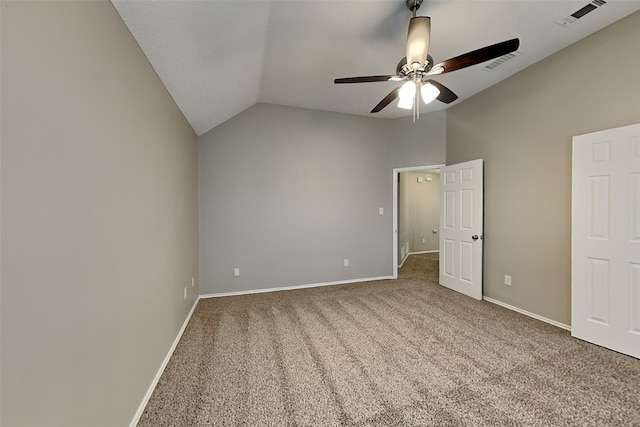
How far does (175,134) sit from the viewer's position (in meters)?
2.48

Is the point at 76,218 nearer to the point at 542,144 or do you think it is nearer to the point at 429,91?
the point at 429,91

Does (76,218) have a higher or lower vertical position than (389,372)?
higher

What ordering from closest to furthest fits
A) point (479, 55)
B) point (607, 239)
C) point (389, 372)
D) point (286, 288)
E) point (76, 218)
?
point (76, 218), point (479, 55), point (389, 372), point (607, 239), point (286, 288)

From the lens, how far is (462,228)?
12.2 feet

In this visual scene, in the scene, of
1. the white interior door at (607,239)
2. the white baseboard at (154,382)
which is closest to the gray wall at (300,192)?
the white baseboard at (154,382)

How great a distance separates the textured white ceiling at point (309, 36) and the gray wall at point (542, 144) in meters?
0.15

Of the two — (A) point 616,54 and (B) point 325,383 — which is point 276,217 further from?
(A) point 616,54

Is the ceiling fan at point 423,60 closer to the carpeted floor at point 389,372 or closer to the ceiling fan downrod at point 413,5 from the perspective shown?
the ceiling fan downrod at point 413,5

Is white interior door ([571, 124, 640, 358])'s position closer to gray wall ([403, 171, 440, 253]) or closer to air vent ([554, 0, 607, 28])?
air vent ([554, 0, 607, 28])

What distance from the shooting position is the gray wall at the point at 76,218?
0.75m

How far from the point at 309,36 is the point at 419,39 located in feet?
3.33

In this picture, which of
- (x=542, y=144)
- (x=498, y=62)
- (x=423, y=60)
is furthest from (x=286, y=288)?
(x=498, y=62)

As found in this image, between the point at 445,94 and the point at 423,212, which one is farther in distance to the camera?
the point at 423,212

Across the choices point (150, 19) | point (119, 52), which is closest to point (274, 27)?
point (150, 19)
